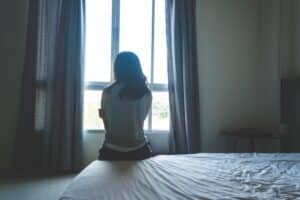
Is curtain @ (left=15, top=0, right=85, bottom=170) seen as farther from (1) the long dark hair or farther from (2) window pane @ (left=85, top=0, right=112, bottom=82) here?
(1) the long dark hair

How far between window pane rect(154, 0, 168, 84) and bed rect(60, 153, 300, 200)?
7.49 ft

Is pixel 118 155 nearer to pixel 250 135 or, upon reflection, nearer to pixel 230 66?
pixel 250 135

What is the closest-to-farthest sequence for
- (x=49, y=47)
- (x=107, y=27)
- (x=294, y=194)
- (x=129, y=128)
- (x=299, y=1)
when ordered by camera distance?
(x=294, y=194)
(x=129, y=128)
(x=299, y=1)
(x=49, y=47)
(x=107, y=27)

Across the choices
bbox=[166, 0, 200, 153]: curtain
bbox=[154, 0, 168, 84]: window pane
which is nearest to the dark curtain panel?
bbox=[154, 0, 168, 84]: window pane

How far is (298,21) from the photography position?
3.45m

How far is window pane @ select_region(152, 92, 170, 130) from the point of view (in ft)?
13.3

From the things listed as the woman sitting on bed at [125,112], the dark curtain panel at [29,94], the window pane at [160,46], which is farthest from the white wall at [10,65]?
the woman sitting on bed at [125,112]

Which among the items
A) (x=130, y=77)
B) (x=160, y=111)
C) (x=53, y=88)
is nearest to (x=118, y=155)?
(x=130, y=77)

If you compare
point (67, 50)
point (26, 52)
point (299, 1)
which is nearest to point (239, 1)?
point (299, 1)

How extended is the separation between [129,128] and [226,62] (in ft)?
8.62

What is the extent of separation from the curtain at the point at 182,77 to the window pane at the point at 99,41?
813 millimetres

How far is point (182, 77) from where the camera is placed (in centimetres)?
384

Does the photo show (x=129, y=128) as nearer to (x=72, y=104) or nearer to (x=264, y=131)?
(x=72, y=104)

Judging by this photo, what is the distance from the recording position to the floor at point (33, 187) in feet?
9.12
